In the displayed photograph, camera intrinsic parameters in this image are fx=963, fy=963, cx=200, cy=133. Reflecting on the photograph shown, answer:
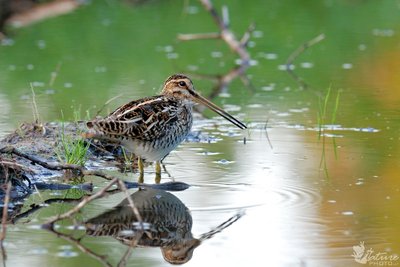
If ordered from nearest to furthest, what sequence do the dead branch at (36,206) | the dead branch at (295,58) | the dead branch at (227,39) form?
the dead branch at (36,206) → the dead branch at (295,58) → the dead branch at (227,39)

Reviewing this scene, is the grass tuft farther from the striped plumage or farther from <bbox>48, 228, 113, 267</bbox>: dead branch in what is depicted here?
<bbox>48, 228, 113, 267</bbox>: dead branch

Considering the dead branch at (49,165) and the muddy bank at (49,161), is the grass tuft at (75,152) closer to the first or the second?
the muddy bank at (49,161)

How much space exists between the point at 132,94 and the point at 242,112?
4.26ft

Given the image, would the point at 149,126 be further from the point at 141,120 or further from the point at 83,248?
the point at 83,248

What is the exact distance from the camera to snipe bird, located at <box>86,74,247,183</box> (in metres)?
6.65

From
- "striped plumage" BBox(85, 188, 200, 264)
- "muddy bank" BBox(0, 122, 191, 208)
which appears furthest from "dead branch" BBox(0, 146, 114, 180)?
"striped plumage" BBox(85, 188, 200, 264)

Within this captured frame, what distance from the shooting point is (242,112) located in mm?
9516

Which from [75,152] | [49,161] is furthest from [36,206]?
[49,161]

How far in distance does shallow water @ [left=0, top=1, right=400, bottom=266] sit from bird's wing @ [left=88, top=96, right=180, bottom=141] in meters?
0.43

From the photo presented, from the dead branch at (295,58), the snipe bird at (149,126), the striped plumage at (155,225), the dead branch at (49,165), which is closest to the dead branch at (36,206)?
the dead branch at (49,165)

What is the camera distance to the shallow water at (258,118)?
18.1ft

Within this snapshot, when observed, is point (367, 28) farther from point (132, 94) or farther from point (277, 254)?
point (277, 254)

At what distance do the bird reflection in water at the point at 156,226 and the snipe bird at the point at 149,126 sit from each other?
496 mm

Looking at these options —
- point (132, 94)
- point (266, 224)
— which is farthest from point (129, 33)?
point (266, 224)
